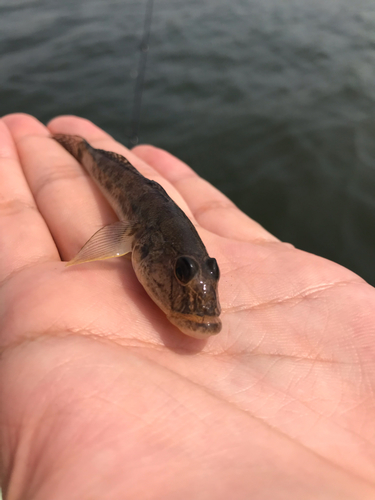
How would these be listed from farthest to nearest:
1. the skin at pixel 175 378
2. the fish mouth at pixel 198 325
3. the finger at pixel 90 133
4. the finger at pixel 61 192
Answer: the finger at pixel 90 133
the finger at pixel 61 192
the fish mouth at pixel 198 325
the skin at pixel 175 378

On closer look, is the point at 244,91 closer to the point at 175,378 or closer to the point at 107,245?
the point at 107,245

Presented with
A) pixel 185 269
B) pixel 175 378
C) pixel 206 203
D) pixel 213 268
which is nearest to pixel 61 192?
pixel 206 203

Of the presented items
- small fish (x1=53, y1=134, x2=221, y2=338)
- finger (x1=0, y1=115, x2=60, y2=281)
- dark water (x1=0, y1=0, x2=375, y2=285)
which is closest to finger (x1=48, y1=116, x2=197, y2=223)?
small fish (x1=53, y1=134, x2=221, y2=338)

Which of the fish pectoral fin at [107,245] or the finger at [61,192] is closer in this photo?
the fish pectoral fin at [107,245]

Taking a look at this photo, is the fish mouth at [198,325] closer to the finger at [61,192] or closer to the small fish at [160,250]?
the small fish at [160,250]

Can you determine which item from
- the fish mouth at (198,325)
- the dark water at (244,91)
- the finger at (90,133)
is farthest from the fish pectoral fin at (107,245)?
the dark water at (244,91)

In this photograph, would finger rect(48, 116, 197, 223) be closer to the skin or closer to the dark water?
the dark water
